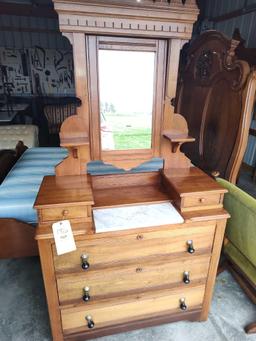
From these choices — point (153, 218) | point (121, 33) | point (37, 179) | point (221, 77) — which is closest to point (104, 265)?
point (153, 218)

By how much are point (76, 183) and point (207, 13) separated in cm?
488

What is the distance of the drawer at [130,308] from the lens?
4.19 ft

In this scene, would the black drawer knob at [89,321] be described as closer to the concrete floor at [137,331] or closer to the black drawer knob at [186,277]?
the concrete floor at [137,331]

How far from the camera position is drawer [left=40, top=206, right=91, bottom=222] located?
107 cm

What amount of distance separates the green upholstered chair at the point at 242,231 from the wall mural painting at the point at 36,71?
5.44m

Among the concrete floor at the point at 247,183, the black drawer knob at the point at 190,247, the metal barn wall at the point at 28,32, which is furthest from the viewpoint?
the metal barn wall at the point at 28,32

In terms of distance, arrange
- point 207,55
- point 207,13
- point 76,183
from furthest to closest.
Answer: point 207,13, point 207,55, point 76,183

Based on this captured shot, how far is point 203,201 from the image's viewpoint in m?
1.21

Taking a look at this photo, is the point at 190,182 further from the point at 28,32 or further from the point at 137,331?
the point at 28,32

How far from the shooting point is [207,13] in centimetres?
457

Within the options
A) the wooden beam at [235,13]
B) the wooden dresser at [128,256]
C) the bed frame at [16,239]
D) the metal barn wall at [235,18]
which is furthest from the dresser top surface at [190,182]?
the wooden beam at [235,13]

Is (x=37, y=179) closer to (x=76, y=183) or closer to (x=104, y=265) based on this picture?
(x=76, y=183)

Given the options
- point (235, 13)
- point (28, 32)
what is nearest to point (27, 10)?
point (28, 32)

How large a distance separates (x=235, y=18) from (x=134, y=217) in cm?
412
